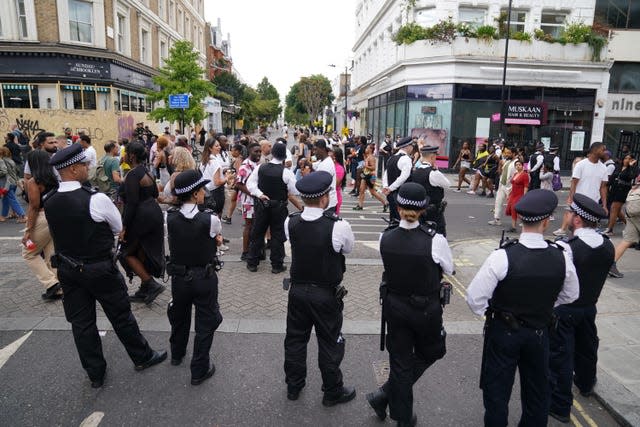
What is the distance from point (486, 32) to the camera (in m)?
21.5

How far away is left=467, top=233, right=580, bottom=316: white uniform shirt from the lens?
3.04m

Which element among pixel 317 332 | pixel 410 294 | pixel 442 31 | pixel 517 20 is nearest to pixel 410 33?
pixel 442 31

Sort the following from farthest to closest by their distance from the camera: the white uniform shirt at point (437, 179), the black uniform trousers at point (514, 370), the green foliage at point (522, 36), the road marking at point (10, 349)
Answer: the green foliage at point (522, 36) < the white uniform shirt at point (437, 179) < the road marking at point (10, 349) < the black uniform trousers at point (514, 370)

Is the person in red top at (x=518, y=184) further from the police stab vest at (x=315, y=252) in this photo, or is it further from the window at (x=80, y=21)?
the window at (x=80, y=21)

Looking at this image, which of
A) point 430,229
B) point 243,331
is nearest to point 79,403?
point 243,331

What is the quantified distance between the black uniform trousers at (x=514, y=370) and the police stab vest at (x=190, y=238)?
2.43 metres

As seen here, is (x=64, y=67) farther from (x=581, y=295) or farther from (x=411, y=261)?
(x=581, y=295)

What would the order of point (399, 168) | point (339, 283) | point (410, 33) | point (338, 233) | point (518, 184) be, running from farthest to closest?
Result: point (410, 33)
point (518, 184)
point (399, 168)
point (339, 283)
point (338, 233)

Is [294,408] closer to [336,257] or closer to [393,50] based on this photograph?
[336,257]

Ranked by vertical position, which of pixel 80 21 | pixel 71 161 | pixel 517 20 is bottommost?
pixel 71 161

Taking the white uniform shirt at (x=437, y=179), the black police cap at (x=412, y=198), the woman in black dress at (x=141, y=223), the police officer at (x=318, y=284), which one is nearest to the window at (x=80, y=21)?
the woman in black dress at (x=141, y=223)

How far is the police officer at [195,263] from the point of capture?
3951mm

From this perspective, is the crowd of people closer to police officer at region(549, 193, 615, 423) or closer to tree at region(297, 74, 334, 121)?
police officer at region(549, 193, 615, 423)

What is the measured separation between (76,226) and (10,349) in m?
1.96
